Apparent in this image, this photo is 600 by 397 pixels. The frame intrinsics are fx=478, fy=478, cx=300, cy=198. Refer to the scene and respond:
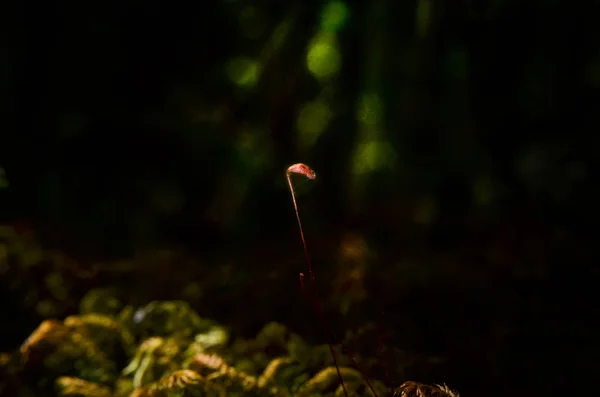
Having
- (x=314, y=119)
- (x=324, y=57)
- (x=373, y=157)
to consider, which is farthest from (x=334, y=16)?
(x=373, y=157)

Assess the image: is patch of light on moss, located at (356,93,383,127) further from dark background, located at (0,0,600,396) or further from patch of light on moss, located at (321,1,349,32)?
patch of light on moss, located at (321,1,349,32)

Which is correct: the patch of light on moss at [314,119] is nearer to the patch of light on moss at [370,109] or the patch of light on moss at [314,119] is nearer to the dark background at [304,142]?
the dark background at [304,142]

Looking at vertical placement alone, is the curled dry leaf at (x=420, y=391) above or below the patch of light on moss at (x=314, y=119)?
below

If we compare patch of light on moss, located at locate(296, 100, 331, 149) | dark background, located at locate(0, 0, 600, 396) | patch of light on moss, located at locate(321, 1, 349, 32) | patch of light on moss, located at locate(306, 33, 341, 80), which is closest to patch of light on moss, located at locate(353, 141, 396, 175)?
dark background, located at locate(0, 0, 600, 396)

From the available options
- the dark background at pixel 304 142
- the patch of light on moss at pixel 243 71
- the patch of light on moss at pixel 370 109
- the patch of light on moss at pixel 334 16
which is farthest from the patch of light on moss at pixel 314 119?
the patch of light on moss at pixel 334 16

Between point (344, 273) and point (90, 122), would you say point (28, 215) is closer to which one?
point (90, 122)

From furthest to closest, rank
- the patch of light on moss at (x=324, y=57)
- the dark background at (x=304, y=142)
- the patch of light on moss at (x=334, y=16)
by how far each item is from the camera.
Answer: the patch of light on moss at (x=324, y=57)
the patch of light on moss at (x=334, y=16)
the dark background at (x=304, y=142)
